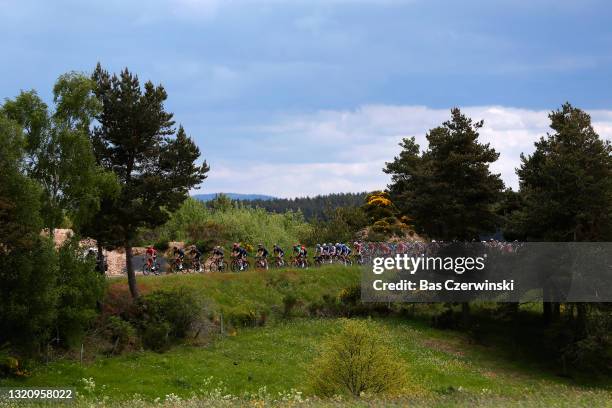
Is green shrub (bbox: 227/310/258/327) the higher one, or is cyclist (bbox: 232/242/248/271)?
cyclist (bbox: 232/242/248/271)

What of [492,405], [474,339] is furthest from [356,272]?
[492,405]

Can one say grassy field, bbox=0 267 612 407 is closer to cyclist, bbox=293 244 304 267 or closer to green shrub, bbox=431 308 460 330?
green shrub, bbox=431 308 460 330

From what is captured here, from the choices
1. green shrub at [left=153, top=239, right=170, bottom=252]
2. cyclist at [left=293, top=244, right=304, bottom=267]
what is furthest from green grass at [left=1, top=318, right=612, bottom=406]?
A: green shrub at [left=153, top=239, right=170, bottom=252]

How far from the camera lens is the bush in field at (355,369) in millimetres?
27891

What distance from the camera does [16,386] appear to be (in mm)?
32312

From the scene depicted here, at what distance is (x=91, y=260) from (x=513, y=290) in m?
33.4

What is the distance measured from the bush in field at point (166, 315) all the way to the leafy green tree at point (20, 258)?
905cm

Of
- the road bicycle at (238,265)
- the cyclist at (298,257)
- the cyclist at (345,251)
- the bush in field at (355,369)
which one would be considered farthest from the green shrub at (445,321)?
the bush in field at (355,369)

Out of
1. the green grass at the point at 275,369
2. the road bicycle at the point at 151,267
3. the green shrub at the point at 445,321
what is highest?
the road bicycle at the point at 151,267

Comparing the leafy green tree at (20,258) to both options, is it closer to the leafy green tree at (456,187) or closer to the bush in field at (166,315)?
the bush in field at (166,315)

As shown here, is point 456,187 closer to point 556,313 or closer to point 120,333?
point 556,313

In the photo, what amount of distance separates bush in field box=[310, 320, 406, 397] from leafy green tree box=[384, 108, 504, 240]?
89.2ft

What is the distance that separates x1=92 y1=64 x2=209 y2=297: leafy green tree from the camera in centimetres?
4297

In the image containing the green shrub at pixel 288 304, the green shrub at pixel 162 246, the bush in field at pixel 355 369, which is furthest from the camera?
the green shrub at pixel 162 246
